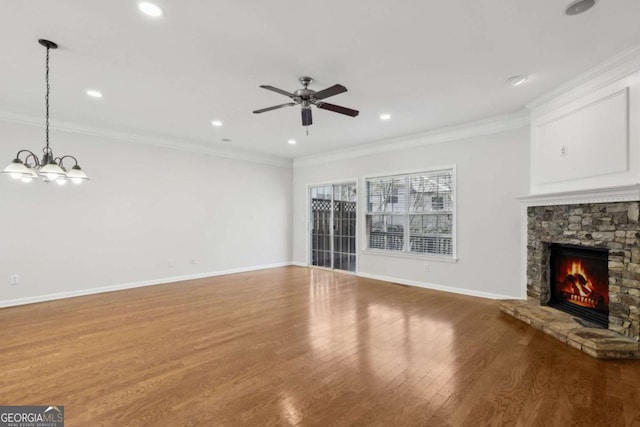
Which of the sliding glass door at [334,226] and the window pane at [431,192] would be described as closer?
the window pane at [431,192]

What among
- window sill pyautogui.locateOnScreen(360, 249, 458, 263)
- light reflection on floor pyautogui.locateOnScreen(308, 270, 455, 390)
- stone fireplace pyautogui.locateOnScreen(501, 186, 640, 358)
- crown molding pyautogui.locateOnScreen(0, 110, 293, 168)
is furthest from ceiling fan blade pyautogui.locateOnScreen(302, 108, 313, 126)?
crown molding pyautogui.locateOnScreen(0, 110, 293, 168)

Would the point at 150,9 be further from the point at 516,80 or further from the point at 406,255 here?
the point at 406,255

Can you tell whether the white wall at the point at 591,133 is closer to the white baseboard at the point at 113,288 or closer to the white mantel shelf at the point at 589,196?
the white mantel shelf at the point at 589,196

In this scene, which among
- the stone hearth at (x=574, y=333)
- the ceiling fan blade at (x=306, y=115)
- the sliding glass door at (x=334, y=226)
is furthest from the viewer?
the sliding glass door at (x=334, y=226)

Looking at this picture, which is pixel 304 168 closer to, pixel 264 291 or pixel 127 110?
pixel 264 291

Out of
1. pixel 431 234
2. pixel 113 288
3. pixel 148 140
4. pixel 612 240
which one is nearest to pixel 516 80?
pixel 612 240

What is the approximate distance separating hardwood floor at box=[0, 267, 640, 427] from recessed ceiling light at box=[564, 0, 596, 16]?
2.85 meters

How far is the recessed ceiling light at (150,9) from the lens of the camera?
221 cm

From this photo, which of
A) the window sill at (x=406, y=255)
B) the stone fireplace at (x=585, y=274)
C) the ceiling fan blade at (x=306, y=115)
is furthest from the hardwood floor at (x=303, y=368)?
the ceiling fan blade at (x=306, y=115)

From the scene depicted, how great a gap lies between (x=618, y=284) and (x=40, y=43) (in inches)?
234

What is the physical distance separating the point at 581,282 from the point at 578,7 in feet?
9.97

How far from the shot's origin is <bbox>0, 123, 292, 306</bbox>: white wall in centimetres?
453

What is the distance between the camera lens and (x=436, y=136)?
17.9ft

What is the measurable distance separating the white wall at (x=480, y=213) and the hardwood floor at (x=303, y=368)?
2.30ft
